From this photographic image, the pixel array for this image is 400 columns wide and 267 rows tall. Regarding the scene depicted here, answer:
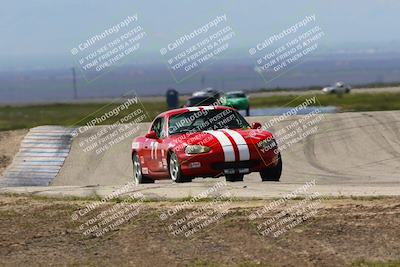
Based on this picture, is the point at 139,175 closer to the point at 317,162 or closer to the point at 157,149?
the point at 157,149

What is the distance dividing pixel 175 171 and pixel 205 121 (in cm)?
123

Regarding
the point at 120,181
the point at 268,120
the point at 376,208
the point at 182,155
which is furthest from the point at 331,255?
the point at 268,120

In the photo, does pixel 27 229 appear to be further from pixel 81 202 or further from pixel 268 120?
pixel 268 120

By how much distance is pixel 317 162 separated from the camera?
75.5ft

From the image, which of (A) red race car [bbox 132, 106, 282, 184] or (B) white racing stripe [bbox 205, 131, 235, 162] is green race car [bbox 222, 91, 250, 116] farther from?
(B) white racing stripe [bbox 205, 131, 235, 162]

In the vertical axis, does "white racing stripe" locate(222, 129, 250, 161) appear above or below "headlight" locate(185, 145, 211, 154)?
below

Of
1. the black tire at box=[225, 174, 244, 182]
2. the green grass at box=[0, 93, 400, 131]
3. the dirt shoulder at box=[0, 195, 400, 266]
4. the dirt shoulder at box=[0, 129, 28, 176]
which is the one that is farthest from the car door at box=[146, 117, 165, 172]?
the green grass at box=[0, 93, 400, 131]

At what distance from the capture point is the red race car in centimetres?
1556

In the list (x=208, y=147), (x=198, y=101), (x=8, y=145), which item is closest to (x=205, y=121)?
(x=208, y=147)

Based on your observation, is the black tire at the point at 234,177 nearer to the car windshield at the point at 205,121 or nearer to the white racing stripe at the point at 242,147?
the white racing stripe at the point at 242,147

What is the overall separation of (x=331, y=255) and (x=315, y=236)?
72cm

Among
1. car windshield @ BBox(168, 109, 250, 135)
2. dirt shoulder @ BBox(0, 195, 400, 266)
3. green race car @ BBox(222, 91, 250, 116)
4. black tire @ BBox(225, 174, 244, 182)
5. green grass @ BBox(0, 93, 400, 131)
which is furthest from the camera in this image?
green race car @ BBox(222, 91, 250, 116)

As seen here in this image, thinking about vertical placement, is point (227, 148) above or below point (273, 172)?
above

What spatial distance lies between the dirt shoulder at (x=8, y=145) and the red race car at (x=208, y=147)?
8.21 m
